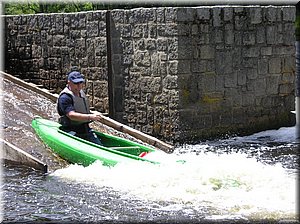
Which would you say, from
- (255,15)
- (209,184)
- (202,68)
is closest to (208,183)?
(209,184)

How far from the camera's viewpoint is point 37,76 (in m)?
13.4

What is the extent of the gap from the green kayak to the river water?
0.11 meters

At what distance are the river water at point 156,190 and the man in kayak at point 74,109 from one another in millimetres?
459

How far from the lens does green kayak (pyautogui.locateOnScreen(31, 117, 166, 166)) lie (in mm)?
8531

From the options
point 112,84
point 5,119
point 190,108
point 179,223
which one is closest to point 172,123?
point 190,108

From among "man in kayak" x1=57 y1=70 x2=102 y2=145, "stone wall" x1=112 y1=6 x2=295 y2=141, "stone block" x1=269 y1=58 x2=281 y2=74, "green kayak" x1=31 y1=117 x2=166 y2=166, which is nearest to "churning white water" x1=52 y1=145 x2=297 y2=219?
"green kayak" x1=31 y1=117 x2=166 y2=166

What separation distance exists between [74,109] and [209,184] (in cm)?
241

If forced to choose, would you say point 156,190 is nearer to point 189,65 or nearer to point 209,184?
point 209,184

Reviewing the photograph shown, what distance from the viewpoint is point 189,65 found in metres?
10.7

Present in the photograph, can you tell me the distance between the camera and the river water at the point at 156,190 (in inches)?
267

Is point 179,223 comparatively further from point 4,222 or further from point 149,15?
point 149,15

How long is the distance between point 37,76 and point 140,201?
656 cm

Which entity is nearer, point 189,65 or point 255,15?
point 189,65

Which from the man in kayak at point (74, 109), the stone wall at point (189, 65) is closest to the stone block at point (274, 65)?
the stone wall at point (189, 65)
